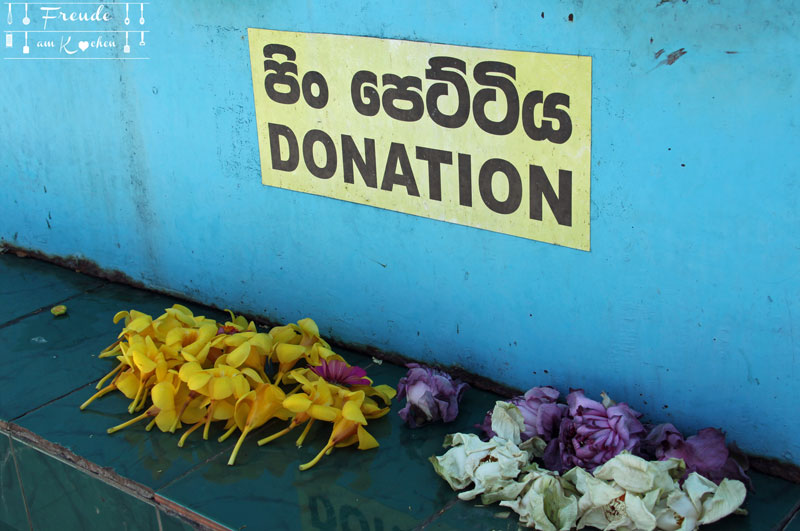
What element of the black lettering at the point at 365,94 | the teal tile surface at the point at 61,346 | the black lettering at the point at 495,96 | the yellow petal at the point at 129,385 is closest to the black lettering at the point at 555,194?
the black lettering at the point at 495,96

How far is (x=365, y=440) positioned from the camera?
2213mm

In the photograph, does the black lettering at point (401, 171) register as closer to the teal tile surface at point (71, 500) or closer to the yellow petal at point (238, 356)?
the yellow petal at point (238, 356)

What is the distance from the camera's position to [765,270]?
1.93 m

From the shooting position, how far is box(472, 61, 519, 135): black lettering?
2.15 metres

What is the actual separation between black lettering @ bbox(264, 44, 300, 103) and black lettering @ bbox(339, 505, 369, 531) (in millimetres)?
1135

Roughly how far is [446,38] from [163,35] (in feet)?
3.43

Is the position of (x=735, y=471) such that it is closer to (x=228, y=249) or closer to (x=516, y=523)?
(x=516, y=523)

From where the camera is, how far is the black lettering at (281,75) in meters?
2.55

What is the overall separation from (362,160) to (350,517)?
37.7 inches

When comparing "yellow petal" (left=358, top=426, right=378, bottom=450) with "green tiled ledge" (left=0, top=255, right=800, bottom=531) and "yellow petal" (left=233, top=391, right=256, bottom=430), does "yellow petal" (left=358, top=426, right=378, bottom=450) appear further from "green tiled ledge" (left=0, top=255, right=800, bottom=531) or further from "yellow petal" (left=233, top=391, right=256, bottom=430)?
"yellow petal" (left=233, top=391, right=256, bottom=430)

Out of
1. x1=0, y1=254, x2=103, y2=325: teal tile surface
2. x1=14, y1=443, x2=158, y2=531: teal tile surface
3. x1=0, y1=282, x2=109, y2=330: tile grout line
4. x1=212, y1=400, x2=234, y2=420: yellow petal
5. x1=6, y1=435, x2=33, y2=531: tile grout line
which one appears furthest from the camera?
x1=0, y1=254, x2=103, y2=325: teal tile surface

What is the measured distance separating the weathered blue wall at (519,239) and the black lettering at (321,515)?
626mm

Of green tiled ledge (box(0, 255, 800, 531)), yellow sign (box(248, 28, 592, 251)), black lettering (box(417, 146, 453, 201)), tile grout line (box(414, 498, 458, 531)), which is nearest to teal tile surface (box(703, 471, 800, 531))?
green tiled ledge (box(0, 255, 800, 531))

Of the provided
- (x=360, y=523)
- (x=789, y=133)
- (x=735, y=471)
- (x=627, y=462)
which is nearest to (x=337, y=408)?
(x=360, y=523)
